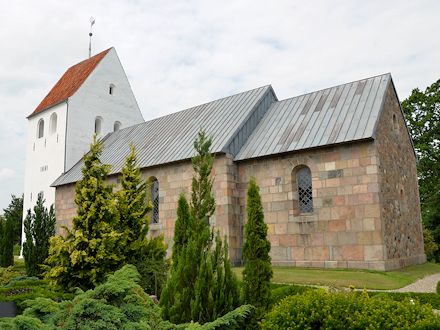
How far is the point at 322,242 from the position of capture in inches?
441

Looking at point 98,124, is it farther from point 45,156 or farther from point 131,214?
point 131,214

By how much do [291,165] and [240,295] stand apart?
7041 mm

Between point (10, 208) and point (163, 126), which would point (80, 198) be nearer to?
point (163, 126)

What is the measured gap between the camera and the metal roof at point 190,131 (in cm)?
1383

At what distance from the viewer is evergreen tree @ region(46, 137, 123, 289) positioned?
867 centimetres

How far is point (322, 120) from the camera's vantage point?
1254 cm

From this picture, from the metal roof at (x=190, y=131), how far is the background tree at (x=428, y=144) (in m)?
10.5

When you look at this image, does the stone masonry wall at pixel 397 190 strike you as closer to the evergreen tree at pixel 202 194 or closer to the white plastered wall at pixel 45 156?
the evergreen tree at pixel 202 194

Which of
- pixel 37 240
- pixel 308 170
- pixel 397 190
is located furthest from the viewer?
pixel 37 240

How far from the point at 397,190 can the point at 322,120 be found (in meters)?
3.10

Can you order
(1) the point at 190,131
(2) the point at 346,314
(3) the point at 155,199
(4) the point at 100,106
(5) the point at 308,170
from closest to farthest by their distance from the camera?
(2) the point at 346,314 → (5) the point at 308,170 → (3) the point at 155,199 → (1) the point at 190,131 → (4) the point at 100,106

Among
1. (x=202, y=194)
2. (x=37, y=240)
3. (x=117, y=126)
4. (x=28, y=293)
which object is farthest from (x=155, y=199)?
(x=117, y=126)

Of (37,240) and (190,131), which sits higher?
(190,131)

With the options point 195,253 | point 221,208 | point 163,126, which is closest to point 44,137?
point 163,126
